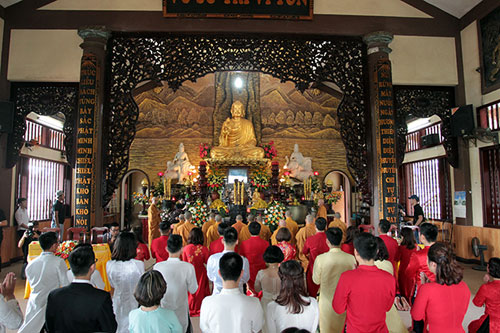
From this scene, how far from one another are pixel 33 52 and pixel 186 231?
5.88 m

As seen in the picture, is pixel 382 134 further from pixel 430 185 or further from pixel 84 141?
pixel 84 141

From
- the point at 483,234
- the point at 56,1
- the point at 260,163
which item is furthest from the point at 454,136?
the point at 56,1

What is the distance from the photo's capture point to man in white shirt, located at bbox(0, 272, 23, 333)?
236 cm

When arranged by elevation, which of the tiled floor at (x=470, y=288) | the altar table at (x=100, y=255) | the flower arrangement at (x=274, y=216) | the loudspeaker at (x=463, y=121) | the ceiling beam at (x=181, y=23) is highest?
the ceiling beam at (x=181, y=23)

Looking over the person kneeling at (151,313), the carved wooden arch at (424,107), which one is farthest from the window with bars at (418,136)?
the person kneeling at (151,313)

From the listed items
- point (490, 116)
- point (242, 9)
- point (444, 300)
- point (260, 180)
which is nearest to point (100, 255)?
point (444, 300)

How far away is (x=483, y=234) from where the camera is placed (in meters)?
7.96

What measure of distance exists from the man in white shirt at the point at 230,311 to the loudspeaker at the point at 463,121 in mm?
8036

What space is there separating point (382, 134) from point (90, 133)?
6507mm

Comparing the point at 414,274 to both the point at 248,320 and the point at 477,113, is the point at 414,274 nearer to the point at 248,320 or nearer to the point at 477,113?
the point at 248,320

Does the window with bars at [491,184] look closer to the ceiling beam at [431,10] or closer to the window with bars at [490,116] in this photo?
the window with bars at [490,116]

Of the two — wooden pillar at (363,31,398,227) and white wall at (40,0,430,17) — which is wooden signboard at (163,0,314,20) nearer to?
white wall at (40,0,430,17)

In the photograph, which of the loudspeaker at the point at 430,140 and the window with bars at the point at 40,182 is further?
the loudspeaker at the point at 430,140

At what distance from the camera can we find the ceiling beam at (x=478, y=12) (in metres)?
7.83
